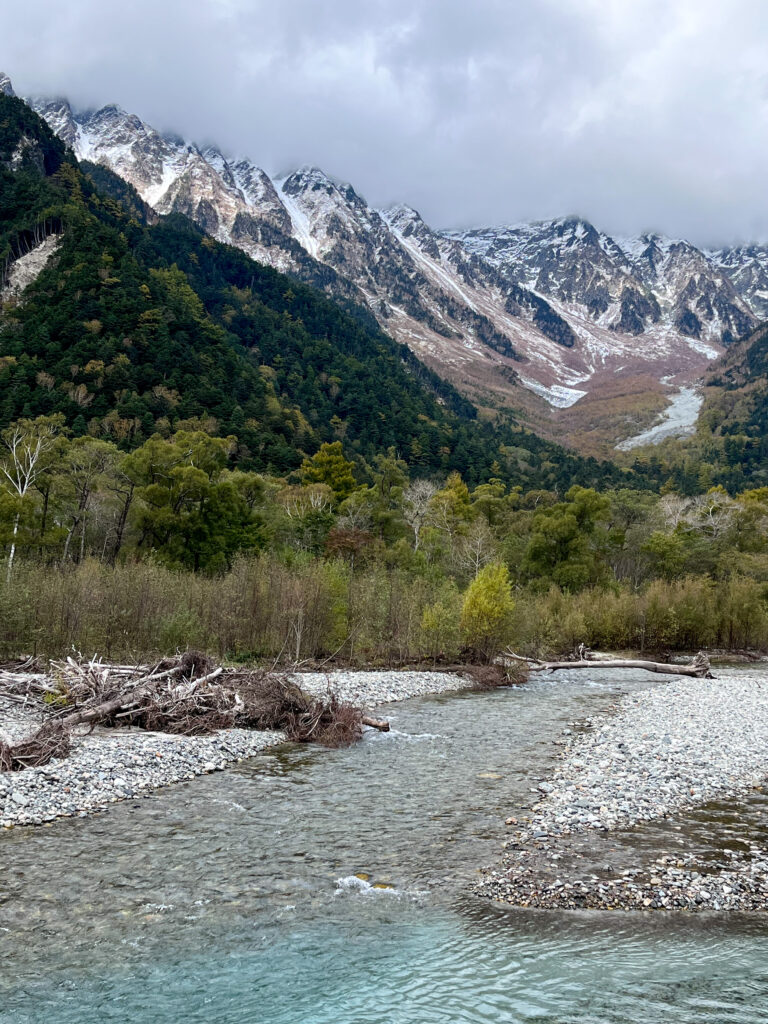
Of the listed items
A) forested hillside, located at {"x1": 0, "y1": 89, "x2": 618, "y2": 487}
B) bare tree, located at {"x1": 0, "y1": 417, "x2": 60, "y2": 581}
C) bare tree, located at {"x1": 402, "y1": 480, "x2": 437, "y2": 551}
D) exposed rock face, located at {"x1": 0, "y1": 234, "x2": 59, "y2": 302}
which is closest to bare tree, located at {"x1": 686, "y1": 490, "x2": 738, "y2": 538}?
bare tree, located at {"x1": 402, "y1": 480, "x2": 437, "y2": 551}

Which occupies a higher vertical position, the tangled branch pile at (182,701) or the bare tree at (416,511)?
the bare tree at (416,511)

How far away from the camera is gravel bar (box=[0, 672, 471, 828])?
13711 mm

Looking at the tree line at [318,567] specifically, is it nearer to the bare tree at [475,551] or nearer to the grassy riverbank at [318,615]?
the grassy riverbank at [318,615]

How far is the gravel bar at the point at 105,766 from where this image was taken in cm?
1371

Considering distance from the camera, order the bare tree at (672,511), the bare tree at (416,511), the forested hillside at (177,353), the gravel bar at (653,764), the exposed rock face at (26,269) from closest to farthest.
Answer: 1. the gravel bar at (653,764)
2. the bare tree at (416,511)
3. the bare tree at (672,511)
4. the forested hillside at (177,353)
5. the exposed rock face at (26,269)

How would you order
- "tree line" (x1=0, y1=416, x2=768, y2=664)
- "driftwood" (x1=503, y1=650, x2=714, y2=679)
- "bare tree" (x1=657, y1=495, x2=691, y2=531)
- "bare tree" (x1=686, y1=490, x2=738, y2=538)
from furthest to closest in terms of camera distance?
"bare tree" (x1=657, y1=495, x2=691, y2=531), "bare tree" (x1=686, y1=490, x2=738, y2=538), "driftwood" (x1=503, y1=650, x2=714, y2=679), "tree line" (x1=0, y1=416, x2=768, y2=664)

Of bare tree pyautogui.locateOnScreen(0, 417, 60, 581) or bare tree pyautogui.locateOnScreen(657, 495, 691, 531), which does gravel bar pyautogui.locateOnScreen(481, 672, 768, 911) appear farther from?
bare tree pyautogui.locateOnScreen(657, 495, 691, 531)

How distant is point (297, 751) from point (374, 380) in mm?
149909

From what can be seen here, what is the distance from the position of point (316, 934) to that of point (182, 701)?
525 inches

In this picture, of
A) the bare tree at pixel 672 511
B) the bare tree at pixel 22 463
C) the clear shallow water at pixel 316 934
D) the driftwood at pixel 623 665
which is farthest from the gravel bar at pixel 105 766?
the bare tree at pixel 672 511

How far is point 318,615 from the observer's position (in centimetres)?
4000

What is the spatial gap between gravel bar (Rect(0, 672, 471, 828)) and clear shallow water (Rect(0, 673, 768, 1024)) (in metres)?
0.77

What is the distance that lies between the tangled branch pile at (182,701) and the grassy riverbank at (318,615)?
771 centimetres

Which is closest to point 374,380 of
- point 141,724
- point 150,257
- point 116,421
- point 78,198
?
point 150,257
